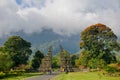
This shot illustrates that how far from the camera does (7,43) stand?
118m

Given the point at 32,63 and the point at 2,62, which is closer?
the point at 2,62

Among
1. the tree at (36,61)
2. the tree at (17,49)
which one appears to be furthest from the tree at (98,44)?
the tree at (36,61)

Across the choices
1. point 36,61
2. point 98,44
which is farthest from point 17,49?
point 98,44

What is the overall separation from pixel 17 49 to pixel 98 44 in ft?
119

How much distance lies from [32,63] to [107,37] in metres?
39.5

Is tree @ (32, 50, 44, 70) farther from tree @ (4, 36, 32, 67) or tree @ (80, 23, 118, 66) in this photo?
tree @ (80, 23, 118, 66)

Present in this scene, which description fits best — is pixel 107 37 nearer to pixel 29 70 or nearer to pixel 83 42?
pixel 83 42

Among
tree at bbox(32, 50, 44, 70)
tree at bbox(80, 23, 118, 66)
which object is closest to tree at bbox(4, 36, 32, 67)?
tree at bbox(32, 50, 44, 70)

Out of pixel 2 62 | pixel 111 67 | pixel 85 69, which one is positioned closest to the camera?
pixel 111 67

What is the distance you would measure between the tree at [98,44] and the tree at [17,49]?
1033 inches

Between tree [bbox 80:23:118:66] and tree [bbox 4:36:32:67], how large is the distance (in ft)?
86.1

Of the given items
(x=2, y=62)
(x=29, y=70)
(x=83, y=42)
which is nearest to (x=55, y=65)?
(x=29, y=70)

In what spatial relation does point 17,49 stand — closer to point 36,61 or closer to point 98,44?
point 36,61

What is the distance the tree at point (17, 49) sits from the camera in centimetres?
11438
